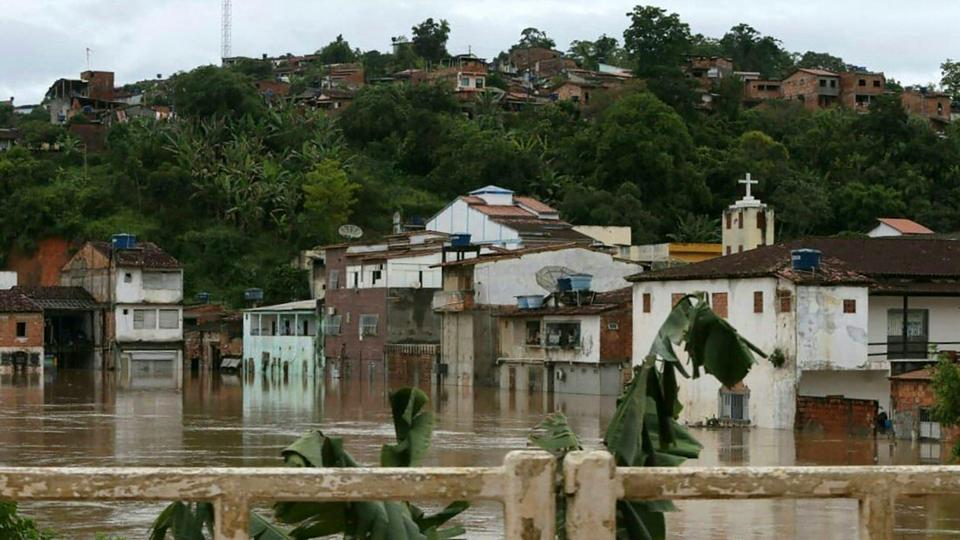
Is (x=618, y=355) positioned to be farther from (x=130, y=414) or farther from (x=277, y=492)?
(x=277, y=492)

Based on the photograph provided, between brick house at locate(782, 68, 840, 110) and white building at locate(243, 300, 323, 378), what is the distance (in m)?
60.6

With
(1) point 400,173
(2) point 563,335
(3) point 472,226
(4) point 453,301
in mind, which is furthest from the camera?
(1) point 400,173

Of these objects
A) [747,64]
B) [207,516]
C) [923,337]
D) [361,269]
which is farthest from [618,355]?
[747,64]

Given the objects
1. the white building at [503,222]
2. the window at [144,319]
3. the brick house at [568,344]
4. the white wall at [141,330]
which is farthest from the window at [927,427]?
the window at [144,319]

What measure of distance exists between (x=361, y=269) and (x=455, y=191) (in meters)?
23.4

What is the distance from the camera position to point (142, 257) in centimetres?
7531

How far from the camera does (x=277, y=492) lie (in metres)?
6.58

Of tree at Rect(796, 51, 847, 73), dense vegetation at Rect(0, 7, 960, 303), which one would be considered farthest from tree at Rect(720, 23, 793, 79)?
dense vegetation at Rect(0, 7, 960, 303)

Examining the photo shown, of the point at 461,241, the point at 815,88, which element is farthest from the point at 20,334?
the point at 815,88

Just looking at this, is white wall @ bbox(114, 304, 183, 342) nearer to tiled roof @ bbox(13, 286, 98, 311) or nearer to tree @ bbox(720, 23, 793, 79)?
tiled roof @ bbox(13, 286, 98, 311)

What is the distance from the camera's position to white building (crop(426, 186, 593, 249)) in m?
69.8

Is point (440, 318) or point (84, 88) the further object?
point (84, 88)

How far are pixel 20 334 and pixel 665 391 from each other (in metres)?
66.2

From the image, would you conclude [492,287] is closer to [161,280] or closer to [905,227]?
[905,227]
